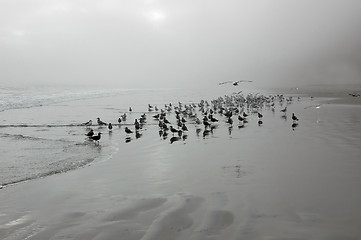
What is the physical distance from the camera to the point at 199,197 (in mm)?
7852

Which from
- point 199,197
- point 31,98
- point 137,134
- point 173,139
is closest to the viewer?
point 199,197

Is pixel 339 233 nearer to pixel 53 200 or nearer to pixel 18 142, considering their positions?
pixel 53 200

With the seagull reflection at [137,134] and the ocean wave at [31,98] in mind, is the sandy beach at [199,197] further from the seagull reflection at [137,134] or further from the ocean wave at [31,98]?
the ocean wave at [31,98]

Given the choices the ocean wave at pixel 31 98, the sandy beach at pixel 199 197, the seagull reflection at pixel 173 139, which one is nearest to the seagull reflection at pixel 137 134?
the seagull reflection at pixel 173 139

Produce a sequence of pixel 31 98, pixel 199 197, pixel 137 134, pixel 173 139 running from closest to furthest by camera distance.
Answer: pixel 199 197, pixel 173 139, pixel 137 134, pixel 31 98

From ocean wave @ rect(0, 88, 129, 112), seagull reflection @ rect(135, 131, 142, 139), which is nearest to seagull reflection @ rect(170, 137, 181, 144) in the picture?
seagull reflection @ rect(135, 131, 142, 139)

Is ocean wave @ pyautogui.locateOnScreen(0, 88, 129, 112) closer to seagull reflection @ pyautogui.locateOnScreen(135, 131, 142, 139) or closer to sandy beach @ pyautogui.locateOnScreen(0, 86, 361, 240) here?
seagull reflection @ pyautogui.locateOnScreen(135, 131, 142, 139)

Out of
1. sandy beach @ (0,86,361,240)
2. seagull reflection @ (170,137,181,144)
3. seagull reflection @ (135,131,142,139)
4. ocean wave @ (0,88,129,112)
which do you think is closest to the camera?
sandy beach @ (0,86,361,240)

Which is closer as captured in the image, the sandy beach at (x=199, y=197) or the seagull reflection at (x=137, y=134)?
the sandy beach at (x=199, y=197)

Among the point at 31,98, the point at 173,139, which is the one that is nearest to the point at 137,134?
the point at 173,139

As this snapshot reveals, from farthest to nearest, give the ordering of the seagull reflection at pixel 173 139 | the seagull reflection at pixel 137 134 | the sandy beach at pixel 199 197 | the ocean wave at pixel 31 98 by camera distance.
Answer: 1. the ocean wave at pixel 31 98
2. the seagull reflection at pixel 137 134
3. the seagull reflection at pixel 173 139
4. the sandy beach at pixel 199 197

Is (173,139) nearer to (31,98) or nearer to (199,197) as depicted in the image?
(199,197)

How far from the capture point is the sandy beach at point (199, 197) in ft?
19.8

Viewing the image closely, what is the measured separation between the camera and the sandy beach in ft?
19.8
